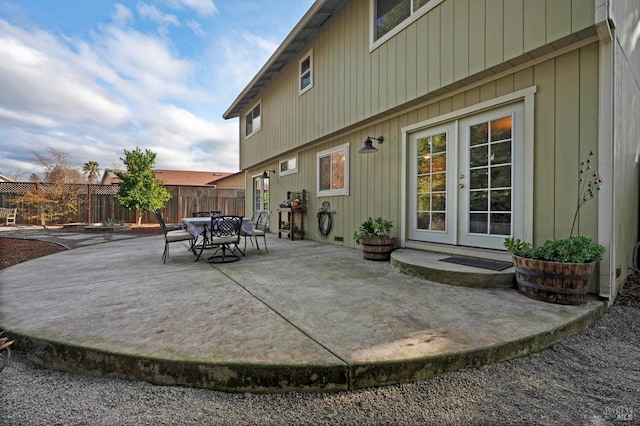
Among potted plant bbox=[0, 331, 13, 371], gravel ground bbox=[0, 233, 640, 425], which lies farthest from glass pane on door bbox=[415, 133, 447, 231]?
potted plant bbox=[0, 331, 13, 371]

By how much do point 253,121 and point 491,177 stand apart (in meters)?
8.47

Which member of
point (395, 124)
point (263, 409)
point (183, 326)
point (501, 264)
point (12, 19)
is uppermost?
point (395, 124)

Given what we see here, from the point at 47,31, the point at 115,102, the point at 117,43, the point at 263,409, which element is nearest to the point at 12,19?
the point at 47,31

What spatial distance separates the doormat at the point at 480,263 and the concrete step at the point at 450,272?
6cm

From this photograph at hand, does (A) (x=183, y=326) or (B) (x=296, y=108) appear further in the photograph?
(B) (x=296, y=108)

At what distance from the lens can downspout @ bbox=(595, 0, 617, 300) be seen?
2.56 m

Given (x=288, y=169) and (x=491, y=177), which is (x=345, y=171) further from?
(x=491, y=177)

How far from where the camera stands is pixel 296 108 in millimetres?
7242

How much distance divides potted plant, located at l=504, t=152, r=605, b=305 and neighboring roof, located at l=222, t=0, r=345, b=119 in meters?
5.12

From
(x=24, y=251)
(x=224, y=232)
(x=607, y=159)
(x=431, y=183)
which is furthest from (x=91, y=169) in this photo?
(x=607, y=159)

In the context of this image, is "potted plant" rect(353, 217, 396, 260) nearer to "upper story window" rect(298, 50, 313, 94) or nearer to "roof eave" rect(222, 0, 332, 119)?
"upper story window" rect(298, 50, 313, 94)

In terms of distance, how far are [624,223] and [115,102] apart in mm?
→ 14966

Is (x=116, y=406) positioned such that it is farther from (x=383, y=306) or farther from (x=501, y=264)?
(x=501, y=264)

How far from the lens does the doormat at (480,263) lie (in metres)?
3.09
